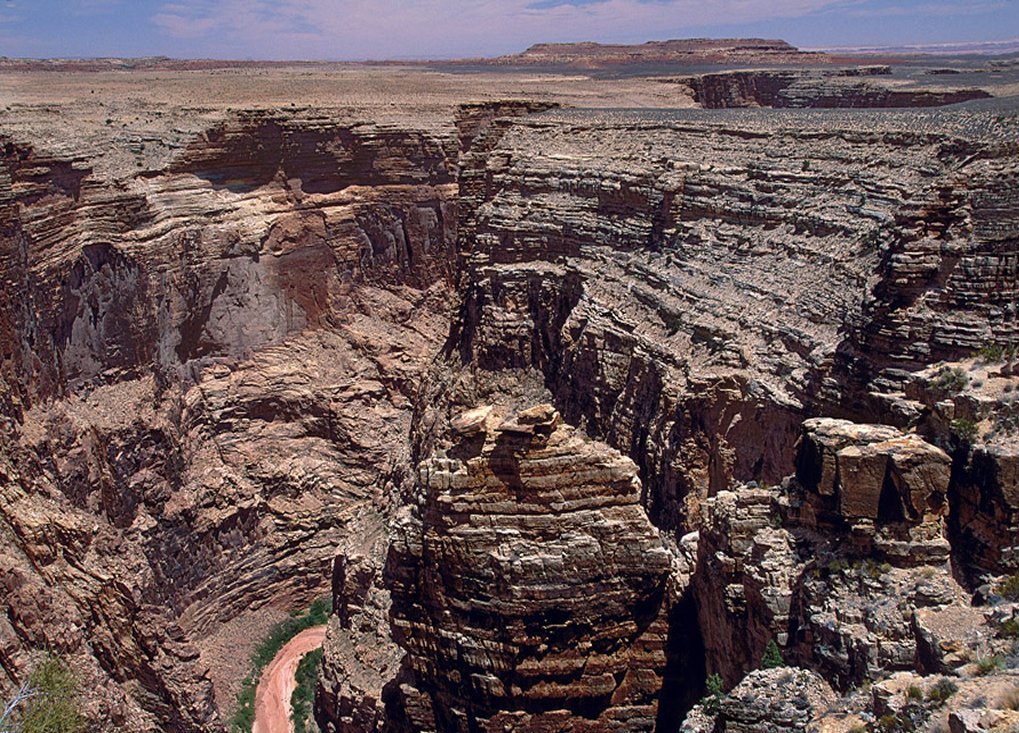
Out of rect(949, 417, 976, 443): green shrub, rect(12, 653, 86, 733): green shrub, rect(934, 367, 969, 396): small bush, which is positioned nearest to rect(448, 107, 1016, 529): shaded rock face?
rect(934, 367, 969, 396): small bush

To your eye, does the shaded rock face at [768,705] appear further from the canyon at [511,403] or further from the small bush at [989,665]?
the small bush at [989,665]

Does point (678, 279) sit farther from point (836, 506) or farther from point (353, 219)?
point (353, 219)

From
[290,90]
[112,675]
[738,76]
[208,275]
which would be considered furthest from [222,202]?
[738,76]

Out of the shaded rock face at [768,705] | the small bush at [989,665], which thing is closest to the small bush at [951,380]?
the shaded rock face at [768,705]

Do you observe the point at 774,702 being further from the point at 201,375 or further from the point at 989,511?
the point at 201,375

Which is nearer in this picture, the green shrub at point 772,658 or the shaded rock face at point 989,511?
the green shrub at point 772,658

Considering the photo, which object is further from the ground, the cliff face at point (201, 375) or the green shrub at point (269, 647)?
the cliff face at point (201, 375)

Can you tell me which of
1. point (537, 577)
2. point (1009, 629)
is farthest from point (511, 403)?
point (1009, 629)
